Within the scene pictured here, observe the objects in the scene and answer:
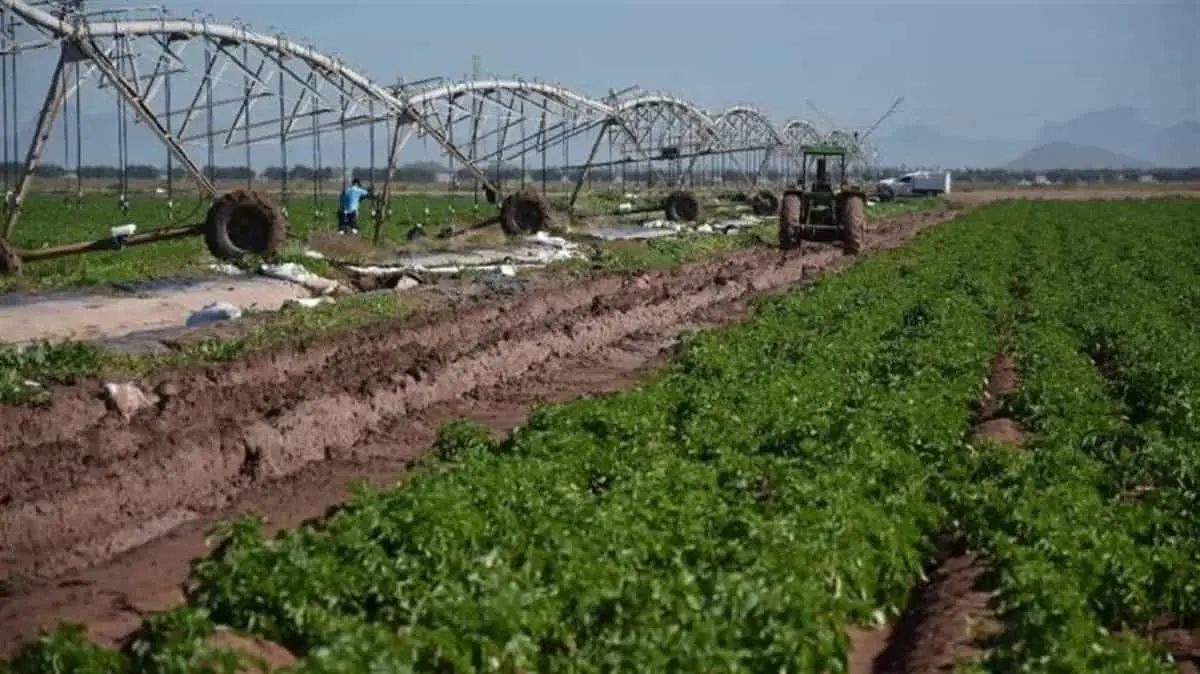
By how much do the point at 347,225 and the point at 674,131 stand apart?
33.5 m

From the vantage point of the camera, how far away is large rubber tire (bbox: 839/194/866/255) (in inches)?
1709

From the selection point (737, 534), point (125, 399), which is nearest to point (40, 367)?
point (125, 399)

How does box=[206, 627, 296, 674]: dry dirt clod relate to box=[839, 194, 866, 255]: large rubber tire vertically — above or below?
below

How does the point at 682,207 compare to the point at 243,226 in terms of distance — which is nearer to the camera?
the point at 243,226

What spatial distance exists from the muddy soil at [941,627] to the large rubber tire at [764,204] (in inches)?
2494

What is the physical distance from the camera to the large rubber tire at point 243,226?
98.7 ft

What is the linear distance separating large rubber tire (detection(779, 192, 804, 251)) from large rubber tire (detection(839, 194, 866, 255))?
51.6 inches

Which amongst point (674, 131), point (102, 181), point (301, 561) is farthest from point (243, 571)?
point (102, 181)

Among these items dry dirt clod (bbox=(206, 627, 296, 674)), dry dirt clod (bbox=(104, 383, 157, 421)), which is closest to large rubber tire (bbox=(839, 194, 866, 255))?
dry dirt clod (bbox=(104, 383, 157, 421))

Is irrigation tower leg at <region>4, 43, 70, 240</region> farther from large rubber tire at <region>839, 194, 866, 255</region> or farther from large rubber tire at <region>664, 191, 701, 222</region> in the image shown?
large rubber tire at <region>664, 191, 701, 222</region>

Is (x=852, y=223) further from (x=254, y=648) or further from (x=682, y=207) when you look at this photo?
(x=254, y=648)

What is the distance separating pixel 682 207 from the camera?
62.2 metres

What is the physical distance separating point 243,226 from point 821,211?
20113 mm

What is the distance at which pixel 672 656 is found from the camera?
790 cm
